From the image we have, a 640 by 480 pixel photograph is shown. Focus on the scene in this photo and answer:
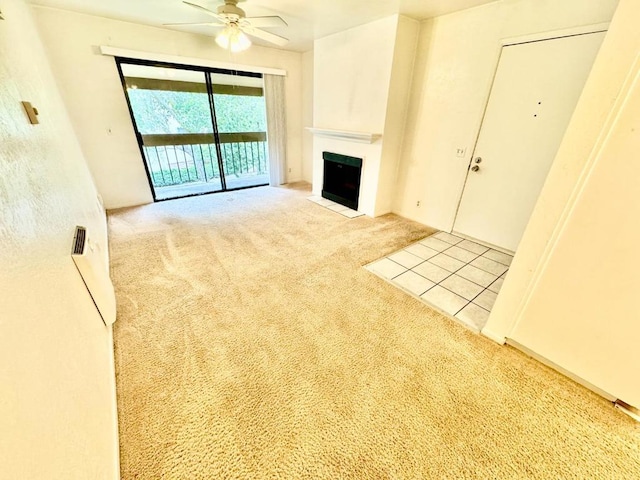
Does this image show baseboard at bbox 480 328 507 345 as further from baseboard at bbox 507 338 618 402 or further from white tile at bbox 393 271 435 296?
white tile at bbox 393 271 435 296

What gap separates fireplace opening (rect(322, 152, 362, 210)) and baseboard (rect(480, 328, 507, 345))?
2.55 m

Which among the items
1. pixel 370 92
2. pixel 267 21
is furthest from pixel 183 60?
pixel 370 92

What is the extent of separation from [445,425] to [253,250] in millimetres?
2223

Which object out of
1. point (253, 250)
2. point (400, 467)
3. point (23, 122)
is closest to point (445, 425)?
point (400, 467)

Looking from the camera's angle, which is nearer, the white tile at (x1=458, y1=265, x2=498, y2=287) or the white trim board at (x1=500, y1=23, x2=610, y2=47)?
the white trim board at (x1=500, y1=23, x2=610, y2=47)

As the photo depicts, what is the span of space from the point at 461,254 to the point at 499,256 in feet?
1.37

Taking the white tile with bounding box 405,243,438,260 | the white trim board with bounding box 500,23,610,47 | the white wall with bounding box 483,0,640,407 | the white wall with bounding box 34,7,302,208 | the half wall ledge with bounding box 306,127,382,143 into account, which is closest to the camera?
the white wall with bounding box 483,0,640,407

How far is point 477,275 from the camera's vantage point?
248 centimetres

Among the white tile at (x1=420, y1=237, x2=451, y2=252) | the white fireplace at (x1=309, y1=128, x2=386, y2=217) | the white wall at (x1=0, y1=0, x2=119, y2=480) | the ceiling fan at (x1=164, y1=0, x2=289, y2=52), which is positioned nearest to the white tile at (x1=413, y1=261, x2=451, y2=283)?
the white tile at (x1=420, y1=237, x2=451, y2=252)

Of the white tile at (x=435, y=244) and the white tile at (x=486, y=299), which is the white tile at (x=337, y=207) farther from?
the white tile at (x=486, y=299)

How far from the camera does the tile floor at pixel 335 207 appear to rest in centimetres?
387

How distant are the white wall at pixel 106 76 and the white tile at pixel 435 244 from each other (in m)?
4.02

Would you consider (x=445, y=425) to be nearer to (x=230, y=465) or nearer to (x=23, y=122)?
(x=230, y=465)

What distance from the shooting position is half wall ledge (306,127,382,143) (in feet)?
10.9
